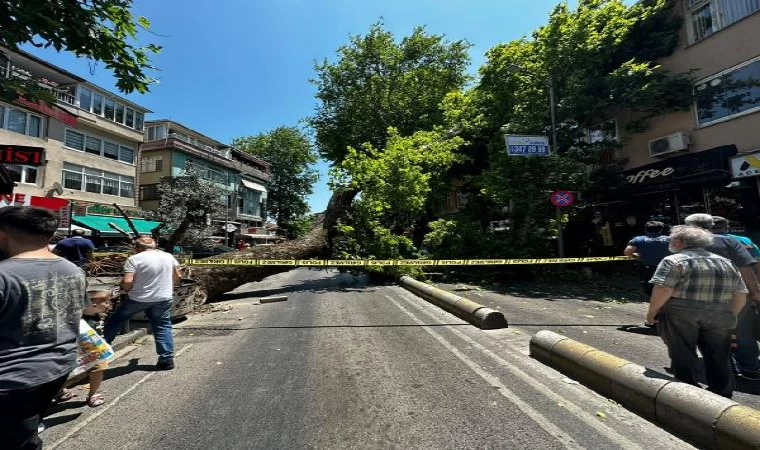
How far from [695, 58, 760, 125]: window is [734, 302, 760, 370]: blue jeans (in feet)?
37.5

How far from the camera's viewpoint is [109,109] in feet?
107

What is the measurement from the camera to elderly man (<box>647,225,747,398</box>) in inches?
133

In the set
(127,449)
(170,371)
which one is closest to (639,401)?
(127,449)

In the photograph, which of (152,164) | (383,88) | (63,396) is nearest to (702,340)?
(63,396)

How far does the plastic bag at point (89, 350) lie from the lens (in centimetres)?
359

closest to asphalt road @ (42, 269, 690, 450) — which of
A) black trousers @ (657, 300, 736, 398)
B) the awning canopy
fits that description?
black trousers @ (657, 300, 736, 398)

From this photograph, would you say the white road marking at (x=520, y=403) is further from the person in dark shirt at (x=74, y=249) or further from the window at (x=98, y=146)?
the window at (x=98, y=146)

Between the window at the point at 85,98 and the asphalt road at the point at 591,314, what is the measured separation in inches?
1212

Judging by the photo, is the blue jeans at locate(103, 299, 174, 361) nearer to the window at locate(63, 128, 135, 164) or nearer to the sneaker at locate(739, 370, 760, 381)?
the sneaker at locate(739, 370, 760, 381)

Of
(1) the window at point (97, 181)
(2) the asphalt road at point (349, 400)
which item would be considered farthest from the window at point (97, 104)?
(2) the asphalt road at point (349, 400)

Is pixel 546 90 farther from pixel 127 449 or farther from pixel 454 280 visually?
pixel 127 449

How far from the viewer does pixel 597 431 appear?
3320 millimetres

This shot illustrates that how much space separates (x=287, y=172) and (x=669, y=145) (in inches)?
2088

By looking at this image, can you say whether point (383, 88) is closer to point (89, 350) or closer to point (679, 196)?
point (679, 196)
